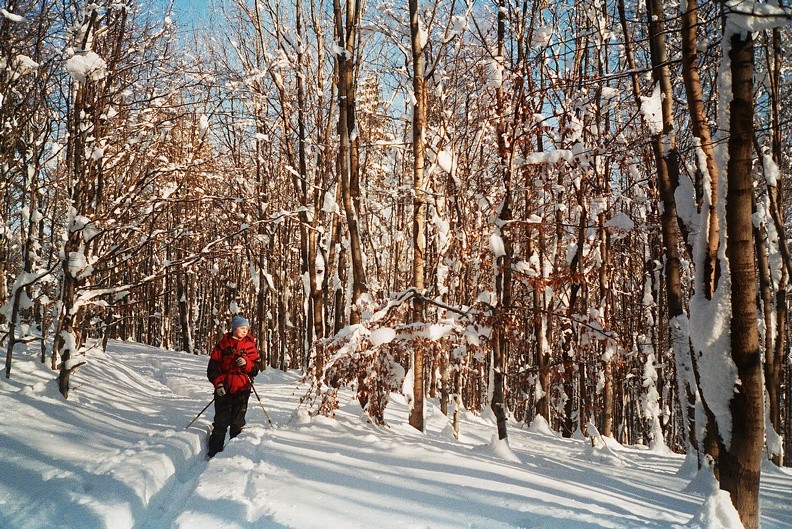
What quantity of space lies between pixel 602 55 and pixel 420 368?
8.57 m

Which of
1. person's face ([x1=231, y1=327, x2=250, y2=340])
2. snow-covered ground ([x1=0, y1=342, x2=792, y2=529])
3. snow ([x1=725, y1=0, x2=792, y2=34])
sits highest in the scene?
snow ([x1=725, y1=0, x2=792, y2=34])

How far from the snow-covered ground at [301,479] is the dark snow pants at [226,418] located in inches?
9.3

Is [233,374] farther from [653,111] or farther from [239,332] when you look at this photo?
[653,111]

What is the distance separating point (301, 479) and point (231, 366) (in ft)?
9.64

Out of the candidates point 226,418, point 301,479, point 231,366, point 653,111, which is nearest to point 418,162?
point 653,111

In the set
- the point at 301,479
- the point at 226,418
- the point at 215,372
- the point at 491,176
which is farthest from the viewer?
the point at 491,176

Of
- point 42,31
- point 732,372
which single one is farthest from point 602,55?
point 42,31

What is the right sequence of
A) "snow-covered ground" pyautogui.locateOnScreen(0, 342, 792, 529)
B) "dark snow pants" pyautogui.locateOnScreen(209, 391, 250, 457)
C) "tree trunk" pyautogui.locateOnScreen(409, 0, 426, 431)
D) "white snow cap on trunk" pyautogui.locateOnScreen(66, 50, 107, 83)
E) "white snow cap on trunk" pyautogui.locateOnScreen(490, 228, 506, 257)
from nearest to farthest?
"snow-covered ground" pyautogui.locateOnScreen(0, 342, 792, 529) < "white snow cap on trunk" pyautogui.locateOnScreen(490, 228, 506, 257) < "dark snow pants" pyautogui.locateOnScreen(209, 391, 250, 457) < "white snow cap on trunk" pyautogui.locateOnScreen(66, 50, 107, 83) < "tree trunk" pyautogui.locateOnScreen(409, 0, 426, 431)

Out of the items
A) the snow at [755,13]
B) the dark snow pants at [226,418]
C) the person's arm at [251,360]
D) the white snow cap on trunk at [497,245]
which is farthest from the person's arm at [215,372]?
the snow at [755,13]

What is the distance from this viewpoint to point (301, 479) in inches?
197

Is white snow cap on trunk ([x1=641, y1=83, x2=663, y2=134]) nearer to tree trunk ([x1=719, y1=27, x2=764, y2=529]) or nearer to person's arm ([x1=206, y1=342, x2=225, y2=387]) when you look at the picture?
tree trunk ([x1=719, y1=27, x2=764, y2=529])

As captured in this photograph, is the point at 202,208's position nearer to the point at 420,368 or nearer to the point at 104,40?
the point at 104,40

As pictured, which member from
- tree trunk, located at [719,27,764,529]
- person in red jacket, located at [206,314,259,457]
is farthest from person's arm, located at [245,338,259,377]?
tree trunk, located at [719,27,764,529]

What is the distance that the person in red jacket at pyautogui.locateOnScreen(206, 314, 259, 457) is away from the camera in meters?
7.26
